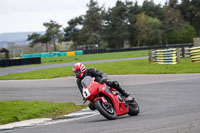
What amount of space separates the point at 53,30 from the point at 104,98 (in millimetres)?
85367

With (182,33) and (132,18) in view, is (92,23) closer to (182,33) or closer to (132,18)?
(132,18)

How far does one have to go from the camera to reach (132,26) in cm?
9275

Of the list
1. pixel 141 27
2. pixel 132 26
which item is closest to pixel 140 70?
pixel 141 27

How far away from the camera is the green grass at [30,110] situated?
9648 mm

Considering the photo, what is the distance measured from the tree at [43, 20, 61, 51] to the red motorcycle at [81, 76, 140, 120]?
84.2 meters

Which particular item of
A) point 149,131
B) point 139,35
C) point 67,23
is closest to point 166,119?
point 149,131

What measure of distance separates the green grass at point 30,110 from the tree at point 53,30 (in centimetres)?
8070

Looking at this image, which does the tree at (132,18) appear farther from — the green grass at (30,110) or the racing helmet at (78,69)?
the racing helmet at (78,69)

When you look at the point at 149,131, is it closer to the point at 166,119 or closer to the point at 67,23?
the point at 166,119

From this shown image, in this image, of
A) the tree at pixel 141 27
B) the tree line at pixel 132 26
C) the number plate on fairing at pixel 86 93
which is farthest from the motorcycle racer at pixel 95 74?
the tree at pixel 141 27

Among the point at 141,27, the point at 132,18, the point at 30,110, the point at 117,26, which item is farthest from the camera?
the point at 132,18

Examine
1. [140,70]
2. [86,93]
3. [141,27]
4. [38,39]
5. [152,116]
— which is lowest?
[140,70]

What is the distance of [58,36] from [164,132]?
88748mm

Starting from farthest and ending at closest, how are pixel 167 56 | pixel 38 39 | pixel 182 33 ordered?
pixel 38 39, pixel 182 33, pixel 167 56
